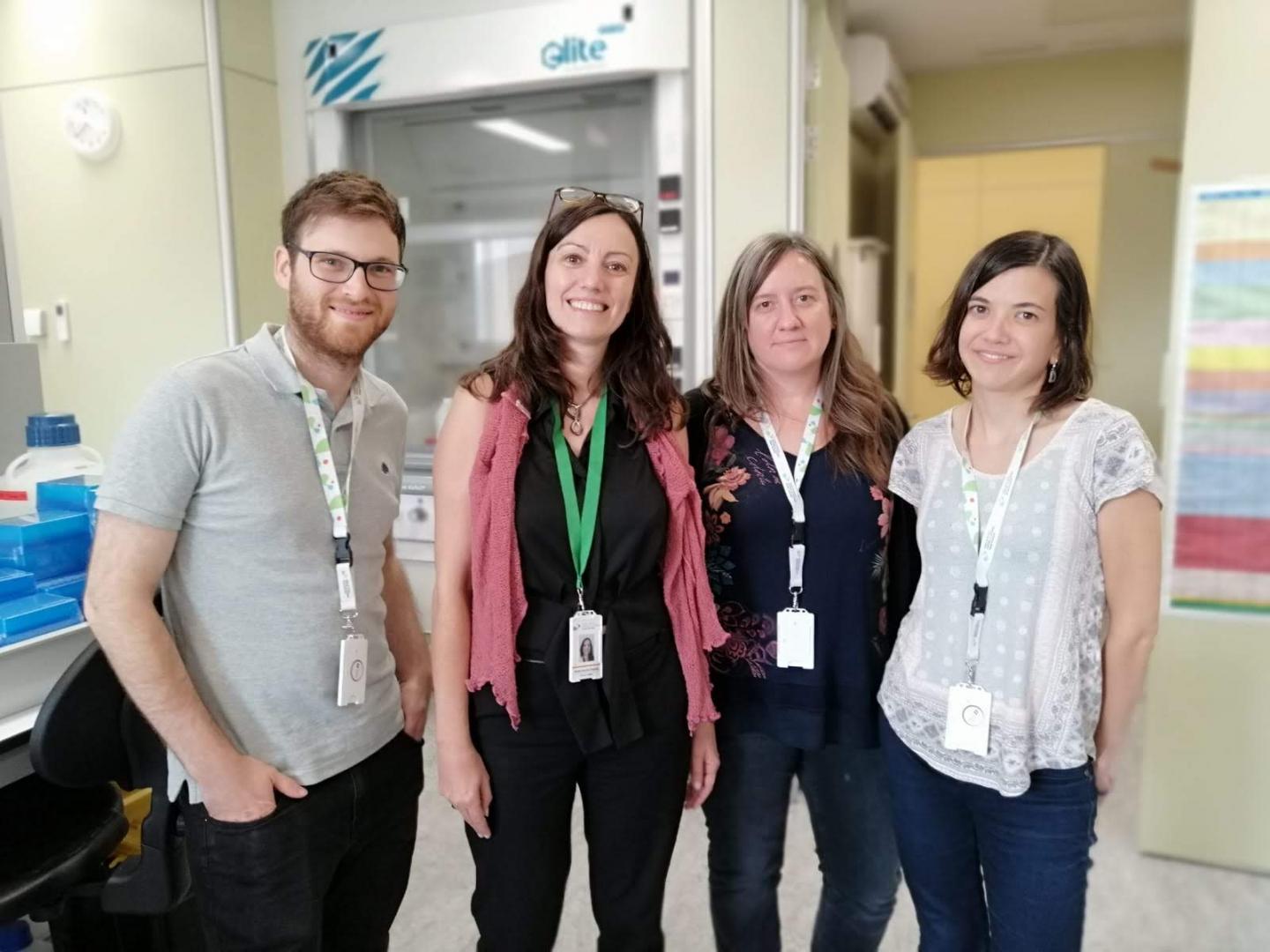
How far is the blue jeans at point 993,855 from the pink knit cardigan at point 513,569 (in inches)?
13.0

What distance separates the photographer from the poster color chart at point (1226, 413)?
84.5 inches

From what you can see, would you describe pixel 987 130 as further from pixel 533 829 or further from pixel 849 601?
pixel 533 829

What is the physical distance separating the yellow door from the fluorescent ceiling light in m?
2.18

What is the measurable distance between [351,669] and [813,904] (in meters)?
1.52

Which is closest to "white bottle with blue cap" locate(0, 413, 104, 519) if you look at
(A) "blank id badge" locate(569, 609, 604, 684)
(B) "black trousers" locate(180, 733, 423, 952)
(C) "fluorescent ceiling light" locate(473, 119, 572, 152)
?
(B) "black trousers" locate(180, 733, 423, 952)

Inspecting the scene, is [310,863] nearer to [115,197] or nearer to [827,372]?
[827,372]

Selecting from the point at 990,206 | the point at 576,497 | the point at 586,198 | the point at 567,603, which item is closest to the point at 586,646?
the point at 567,603

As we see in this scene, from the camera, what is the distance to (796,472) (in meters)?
1.52

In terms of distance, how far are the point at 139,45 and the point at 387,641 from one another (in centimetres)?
276

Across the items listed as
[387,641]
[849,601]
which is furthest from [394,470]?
[849,601]

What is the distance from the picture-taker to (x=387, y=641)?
154 centimetres

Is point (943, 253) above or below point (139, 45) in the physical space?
below

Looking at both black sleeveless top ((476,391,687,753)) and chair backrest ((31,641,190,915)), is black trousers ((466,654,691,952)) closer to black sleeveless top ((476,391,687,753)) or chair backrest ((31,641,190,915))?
black sleeveless top ((476,391,687,753))

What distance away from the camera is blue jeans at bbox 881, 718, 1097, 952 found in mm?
1287
